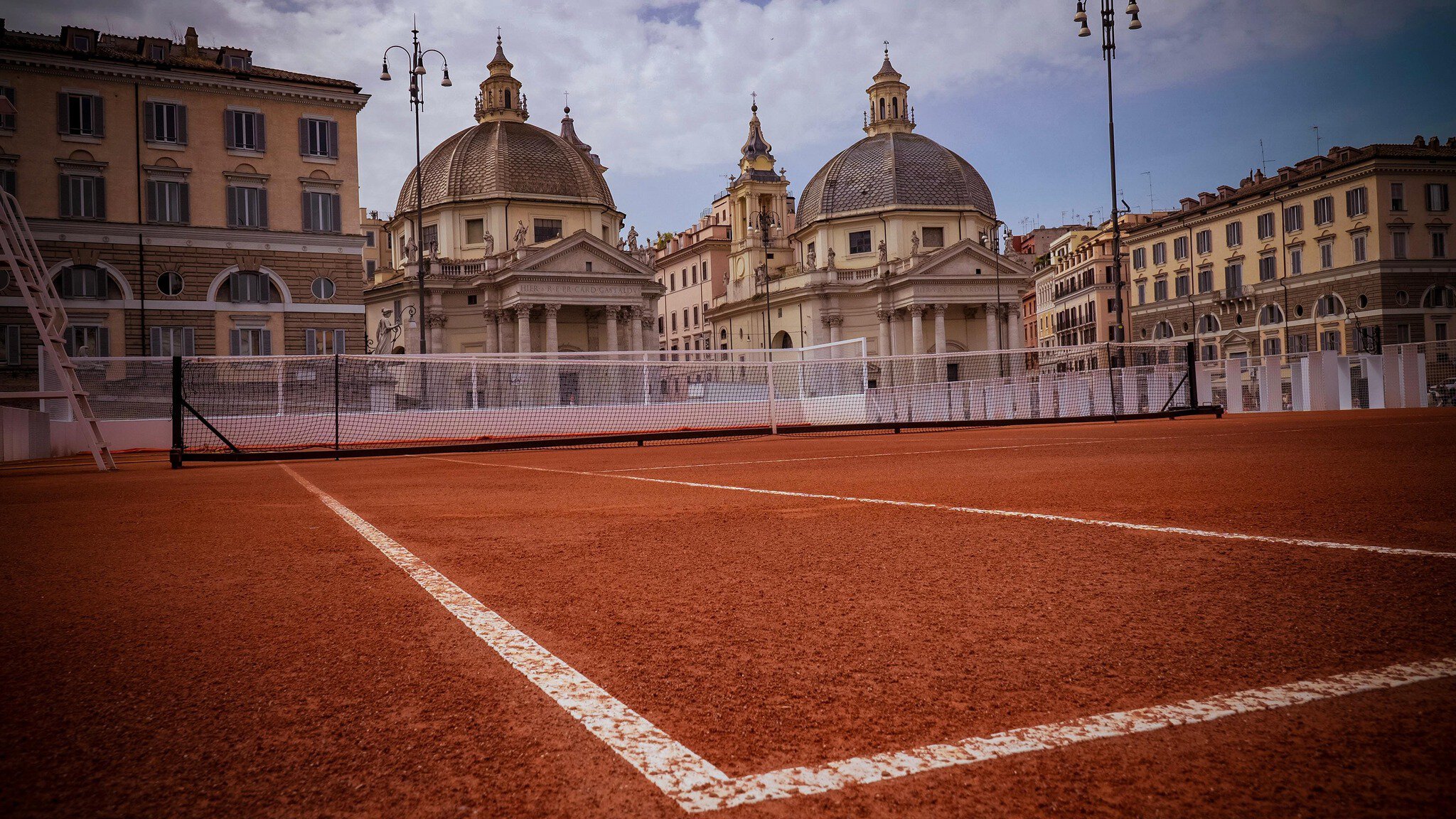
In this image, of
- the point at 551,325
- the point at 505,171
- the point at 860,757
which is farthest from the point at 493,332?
the point at 860,757

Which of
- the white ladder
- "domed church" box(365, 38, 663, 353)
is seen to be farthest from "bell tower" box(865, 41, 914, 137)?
the white ladder

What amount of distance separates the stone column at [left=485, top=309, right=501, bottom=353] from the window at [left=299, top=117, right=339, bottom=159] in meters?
14.5

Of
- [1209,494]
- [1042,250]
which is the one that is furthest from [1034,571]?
[1042,250]

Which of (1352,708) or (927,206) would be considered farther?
(927,206)

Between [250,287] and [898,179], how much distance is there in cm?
4266

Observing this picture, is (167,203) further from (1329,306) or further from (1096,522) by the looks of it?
(1329,306)

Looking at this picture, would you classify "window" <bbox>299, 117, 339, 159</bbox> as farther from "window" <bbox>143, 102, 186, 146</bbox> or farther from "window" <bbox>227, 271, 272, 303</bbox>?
"window" <bbox>227, 271, 272, 303</bbox>

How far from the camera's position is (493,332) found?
57.8 meters

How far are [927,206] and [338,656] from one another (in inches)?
2597

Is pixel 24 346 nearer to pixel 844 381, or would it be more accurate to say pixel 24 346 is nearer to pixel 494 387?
pixel 494 387

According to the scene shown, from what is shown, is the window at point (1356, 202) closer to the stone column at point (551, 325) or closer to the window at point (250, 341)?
the stone column at point (551, 325)

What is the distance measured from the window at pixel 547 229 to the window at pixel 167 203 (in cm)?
2172

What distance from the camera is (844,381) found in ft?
101

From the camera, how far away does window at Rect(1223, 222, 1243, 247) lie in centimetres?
7069
